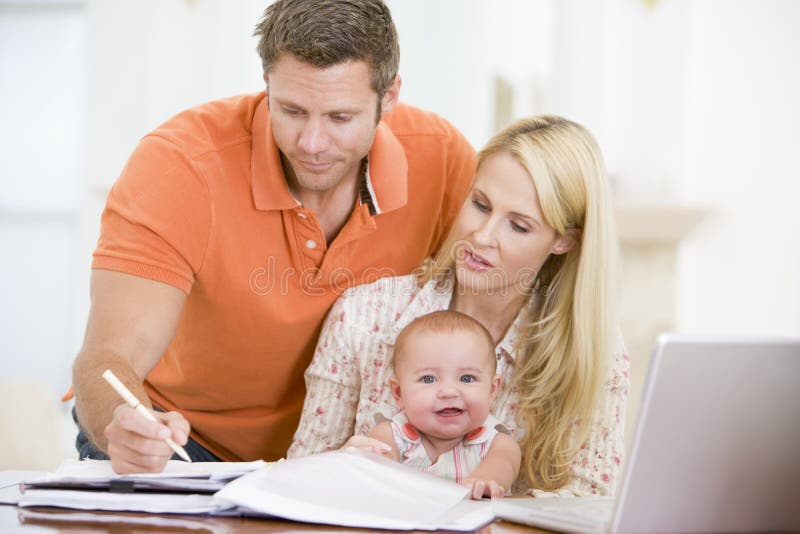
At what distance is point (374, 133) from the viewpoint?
81.2 inches

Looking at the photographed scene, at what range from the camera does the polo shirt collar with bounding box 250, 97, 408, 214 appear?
2041mm

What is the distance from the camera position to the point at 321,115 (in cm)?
189

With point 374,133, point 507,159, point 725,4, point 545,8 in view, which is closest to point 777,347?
point 507,159

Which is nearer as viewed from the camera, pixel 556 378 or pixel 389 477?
Answer: pixel 389 477

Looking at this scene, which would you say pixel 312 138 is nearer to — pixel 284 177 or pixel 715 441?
pixel 284 177

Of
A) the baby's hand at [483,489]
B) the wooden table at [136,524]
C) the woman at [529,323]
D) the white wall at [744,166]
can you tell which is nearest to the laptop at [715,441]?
the wooden table at [136,524]

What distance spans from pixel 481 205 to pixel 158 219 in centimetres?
68

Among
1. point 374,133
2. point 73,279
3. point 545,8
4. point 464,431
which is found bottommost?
point 73,279

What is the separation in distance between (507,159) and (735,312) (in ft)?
9.35

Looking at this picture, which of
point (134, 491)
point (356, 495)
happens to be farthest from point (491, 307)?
point (134, 491)

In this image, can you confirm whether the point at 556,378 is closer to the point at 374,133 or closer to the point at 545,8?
the point at 374,133

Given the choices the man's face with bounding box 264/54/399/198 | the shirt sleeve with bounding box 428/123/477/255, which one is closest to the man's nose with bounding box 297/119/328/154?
the man's face with bounding box 264/54/399/198

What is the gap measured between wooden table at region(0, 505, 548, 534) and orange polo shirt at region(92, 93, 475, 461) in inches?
31.3

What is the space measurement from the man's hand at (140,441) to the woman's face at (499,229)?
2.76 ft
